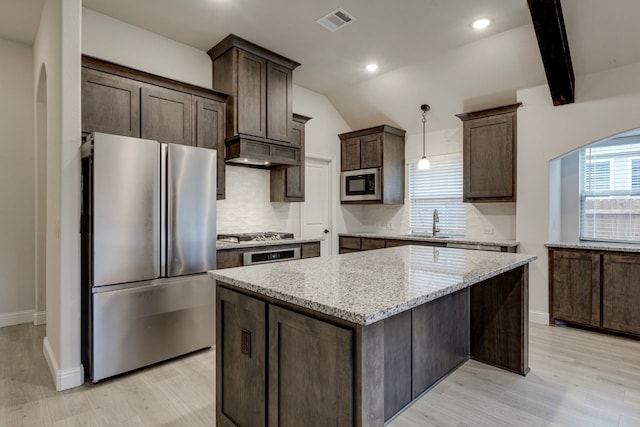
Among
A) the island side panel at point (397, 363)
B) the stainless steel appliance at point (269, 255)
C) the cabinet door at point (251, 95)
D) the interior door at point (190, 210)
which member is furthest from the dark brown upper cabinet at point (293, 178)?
the island side panel at point (397, 363)

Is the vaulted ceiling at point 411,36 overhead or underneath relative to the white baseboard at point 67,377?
overhead

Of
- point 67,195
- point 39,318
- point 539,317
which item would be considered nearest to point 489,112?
point 539,317

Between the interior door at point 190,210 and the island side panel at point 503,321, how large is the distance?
2.32 metres

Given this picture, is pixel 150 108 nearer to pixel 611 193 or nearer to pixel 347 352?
pixel 347 352

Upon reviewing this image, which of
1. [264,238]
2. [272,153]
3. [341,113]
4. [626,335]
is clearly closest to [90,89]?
[272,153]

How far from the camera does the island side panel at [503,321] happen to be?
2.66 metres

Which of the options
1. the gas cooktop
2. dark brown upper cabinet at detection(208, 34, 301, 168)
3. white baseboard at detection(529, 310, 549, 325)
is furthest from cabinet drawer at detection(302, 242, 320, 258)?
white baseboard at detection(529, 310, 549, 325)

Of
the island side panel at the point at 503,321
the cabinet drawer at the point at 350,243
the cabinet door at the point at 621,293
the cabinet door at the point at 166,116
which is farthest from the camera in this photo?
the cabinet drawer at the point at 350,243

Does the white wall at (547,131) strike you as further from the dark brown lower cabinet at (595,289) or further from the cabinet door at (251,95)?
the cabinet door at (251,95)

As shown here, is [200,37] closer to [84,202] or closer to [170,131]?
[170,131]

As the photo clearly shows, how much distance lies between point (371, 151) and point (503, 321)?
3187 mm

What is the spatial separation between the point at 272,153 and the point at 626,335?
4106mm

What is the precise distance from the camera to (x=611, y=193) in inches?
161

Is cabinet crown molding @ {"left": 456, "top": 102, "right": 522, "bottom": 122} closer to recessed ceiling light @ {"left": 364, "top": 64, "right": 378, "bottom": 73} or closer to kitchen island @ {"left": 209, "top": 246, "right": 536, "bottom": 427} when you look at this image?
recessed ceiling light @ {"left": 364, "top": 64, "right": 378, "bottom": 73}
